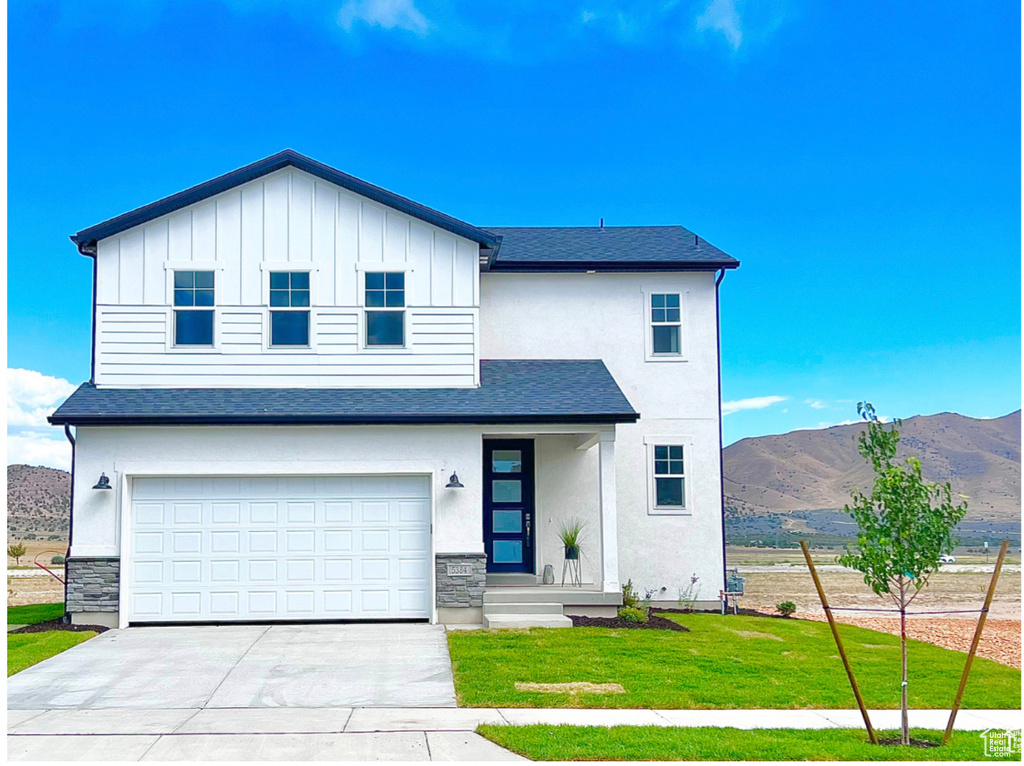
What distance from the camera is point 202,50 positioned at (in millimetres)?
31203

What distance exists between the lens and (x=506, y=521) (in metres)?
17.3

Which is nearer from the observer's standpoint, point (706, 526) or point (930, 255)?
point (706, 526)

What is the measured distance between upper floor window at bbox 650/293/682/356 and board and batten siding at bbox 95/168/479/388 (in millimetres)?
4097

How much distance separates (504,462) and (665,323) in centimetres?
415

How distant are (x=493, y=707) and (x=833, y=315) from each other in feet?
134

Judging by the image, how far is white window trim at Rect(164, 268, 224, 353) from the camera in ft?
50.7

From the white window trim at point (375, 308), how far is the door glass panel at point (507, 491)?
10.7 ft

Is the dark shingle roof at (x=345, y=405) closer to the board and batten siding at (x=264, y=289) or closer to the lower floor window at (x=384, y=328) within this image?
the board and batten siding at (x=264, y=289)

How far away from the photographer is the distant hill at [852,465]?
78.9 meters

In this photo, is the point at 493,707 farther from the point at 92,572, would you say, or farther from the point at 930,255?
the point at 930,255

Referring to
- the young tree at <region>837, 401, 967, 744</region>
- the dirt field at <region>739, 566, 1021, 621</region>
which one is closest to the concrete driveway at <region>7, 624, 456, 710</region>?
the young tree at <region>837, 401, 967, 744</region>

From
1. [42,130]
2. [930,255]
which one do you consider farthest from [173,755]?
[930,255]

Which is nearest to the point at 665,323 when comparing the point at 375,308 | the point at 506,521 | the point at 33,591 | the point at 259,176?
the point at 506,521

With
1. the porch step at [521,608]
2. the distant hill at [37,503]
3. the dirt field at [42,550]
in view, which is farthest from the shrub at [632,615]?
the distant hill at [37,503]
